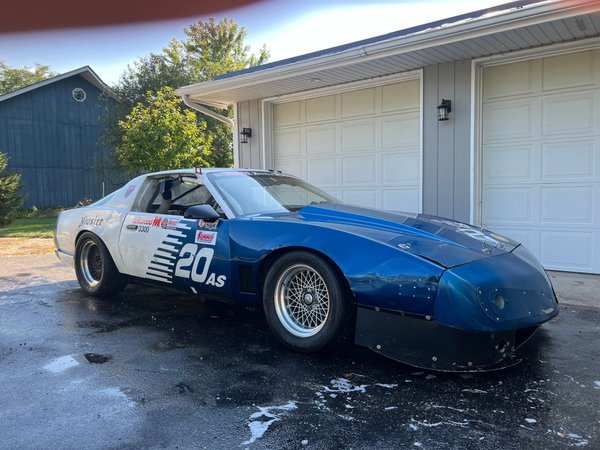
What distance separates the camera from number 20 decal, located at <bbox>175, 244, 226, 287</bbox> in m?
4.00

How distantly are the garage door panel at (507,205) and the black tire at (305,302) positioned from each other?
15.7 feet

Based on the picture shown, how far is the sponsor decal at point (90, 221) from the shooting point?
524cm

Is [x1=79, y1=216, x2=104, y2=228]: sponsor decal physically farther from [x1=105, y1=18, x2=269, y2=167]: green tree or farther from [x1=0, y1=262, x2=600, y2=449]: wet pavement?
[x1=105, y1=18, x2=269, y2=167]: green tree

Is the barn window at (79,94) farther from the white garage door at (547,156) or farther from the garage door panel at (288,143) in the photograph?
the white garage door at (547,156)

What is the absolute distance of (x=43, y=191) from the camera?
2311 cm

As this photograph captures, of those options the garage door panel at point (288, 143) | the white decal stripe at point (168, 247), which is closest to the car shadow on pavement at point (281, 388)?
the white decal stripe at point (168, 247)

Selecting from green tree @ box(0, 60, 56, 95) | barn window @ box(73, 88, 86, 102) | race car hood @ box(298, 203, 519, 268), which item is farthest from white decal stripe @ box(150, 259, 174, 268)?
green tree @ box(0, 60, 56, 95)

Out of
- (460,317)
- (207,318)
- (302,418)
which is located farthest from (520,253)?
(207,318)

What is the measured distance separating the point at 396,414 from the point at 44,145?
24907 mm

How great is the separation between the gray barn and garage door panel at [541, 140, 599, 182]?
1986cm

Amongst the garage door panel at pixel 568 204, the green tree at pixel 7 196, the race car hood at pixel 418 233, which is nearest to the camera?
the race car hood at pixel 418 233

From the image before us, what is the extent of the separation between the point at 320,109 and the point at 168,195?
4.86 meters

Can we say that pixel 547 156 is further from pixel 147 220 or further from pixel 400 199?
pixel 147 220

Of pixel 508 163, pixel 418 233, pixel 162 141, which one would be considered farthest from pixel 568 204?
pixel 162 141
